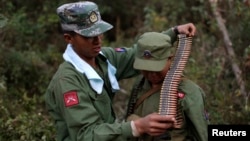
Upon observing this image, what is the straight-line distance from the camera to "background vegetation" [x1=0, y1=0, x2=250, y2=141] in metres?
5.11

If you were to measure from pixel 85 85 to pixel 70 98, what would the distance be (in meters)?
0.16

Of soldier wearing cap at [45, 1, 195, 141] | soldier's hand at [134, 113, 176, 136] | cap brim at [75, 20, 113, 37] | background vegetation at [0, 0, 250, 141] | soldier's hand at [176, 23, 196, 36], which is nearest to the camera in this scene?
soldier's hand at [134, 113, 176, 136]

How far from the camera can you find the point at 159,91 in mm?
3170

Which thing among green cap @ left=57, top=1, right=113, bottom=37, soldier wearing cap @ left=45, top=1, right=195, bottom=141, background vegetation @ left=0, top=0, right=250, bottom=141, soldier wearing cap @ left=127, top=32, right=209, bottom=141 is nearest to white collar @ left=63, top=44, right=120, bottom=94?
soldier wearing cap @ left=45, top=1, right=195, bottom=141

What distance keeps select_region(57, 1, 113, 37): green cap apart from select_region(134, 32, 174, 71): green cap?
0.29 meters

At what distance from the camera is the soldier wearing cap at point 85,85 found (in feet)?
9.81

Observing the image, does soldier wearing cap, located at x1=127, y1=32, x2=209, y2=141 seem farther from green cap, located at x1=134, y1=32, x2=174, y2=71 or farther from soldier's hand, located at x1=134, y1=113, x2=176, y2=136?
soldier's hand, located at x1=134, y1=113, x2=176, y2=136

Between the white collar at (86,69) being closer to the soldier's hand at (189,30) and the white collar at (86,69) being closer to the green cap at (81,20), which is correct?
the green cap at (81,20)

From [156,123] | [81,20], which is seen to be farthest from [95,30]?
[156,123]

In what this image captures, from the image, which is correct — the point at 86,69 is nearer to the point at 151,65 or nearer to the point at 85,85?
the point at 85,85

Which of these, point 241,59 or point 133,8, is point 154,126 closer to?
point 241,59

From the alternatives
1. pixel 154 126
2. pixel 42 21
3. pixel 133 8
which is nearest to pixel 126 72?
pixel 154 126

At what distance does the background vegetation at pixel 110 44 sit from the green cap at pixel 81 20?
1.47 m

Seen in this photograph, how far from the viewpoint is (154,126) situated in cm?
272
